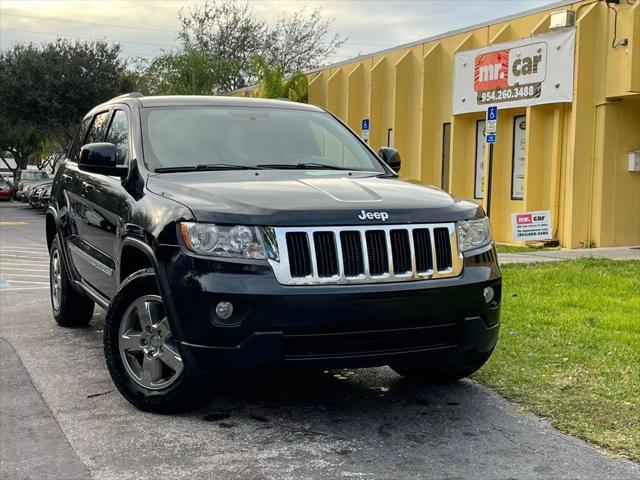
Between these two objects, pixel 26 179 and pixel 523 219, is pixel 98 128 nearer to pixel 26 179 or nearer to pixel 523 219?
pixel 523 219

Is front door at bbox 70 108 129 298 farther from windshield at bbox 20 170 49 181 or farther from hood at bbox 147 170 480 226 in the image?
windshield at bbox 20 170 49 181

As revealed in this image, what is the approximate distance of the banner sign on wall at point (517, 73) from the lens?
1566cm

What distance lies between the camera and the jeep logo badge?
4.16 m

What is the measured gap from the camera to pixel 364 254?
4.11 metres

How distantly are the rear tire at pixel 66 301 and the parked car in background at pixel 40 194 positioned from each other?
25.0 meters

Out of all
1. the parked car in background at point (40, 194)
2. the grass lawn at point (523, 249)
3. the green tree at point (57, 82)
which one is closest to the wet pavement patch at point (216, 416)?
the grass lawn at point (523, 249)

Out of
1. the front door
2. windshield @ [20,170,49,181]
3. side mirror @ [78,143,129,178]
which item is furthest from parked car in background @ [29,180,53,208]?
side mirror @ [78,143,129,178]

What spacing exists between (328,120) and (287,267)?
2527mm

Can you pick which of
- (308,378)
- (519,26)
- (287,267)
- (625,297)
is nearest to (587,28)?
(519,26)

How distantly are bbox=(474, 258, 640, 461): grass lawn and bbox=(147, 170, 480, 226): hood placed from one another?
50.3 inches

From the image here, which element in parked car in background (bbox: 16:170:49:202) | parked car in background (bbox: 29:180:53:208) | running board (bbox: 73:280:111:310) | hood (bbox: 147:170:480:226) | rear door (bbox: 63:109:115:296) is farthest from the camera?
parked car in background (bbox: 16:170:49:202)

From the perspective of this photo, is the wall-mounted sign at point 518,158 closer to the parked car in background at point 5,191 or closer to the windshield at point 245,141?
the windshield at point 245,141

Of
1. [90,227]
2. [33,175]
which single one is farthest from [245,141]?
[33,175]

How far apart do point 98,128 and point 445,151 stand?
574 inches
